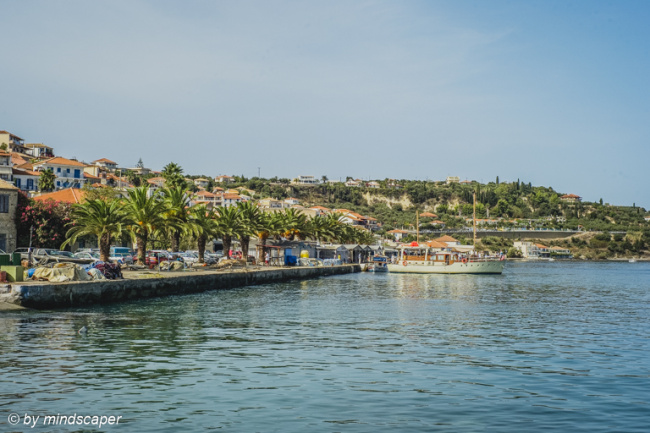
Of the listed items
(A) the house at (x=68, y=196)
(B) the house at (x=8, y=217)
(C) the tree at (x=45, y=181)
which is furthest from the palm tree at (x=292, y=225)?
(B) the house at (x=8, y=217)

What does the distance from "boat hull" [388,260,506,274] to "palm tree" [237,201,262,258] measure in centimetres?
2791

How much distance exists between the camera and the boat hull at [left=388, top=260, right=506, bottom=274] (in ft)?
325

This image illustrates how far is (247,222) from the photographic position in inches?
3159

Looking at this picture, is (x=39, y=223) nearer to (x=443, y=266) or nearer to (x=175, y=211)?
(x=175, y=211)

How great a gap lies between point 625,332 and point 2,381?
86.6 feet

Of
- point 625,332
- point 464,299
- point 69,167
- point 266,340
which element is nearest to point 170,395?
point 266,340

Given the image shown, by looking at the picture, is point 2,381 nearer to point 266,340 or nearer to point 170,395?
point 170,395

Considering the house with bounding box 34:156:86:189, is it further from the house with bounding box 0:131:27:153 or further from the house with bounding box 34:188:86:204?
the house with bounding box 34:188:86:204

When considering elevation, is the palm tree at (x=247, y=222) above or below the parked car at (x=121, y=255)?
above

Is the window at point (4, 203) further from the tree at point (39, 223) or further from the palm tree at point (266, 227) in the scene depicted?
the palm tree at point (266, 227)

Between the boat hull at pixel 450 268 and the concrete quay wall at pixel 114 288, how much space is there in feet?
126

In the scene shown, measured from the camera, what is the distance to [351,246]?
417ft

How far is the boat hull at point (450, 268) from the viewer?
99062mm

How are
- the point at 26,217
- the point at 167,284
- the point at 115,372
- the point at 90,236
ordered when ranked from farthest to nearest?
the point at 90,236, the point at 26,217, the point at 167,284, the point at 115,372
